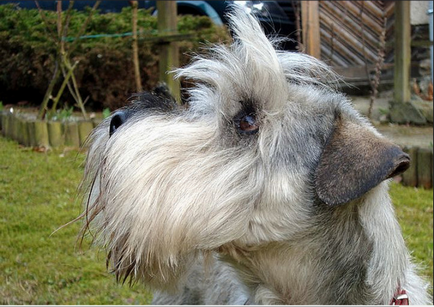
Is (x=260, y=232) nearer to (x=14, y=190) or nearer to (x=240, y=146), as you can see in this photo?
(x=240, y=146)

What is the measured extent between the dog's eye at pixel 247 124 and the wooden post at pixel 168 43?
2842 millimetres

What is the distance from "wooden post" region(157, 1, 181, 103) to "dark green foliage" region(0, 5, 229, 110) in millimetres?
220

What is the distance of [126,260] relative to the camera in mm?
2871

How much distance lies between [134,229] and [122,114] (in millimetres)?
547

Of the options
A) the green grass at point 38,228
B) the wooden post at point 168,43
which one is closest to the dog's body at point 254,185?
the green grass at point 38,228

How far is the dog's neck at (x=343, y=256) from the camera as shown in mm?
2889

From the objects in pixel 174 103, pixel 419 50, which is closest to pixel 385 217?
pixel 174 103

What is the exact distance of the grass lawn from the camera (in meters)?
3.01

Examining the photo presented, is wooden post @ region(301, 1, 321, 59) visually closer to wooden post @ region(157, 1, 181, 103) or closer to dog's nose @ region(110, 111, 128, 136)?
wooden post @ region(157, 1, 181, 103)

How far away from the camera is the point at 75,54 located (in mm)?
3750

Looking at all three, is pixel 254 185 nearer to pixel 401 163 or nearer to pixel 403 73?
pixel 401 163

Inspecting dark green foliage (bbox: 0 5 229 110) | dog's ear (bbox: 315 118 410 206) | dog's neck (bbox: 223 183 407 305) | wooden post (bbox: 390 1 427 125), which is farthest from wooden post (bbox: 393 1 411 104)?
dog's ear (bbox: 315 118 410 206)

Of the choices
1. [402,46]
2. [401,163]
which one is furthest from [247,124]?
[402,46]

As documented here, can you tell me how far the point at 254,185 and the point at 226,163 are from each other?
0.54 ft
